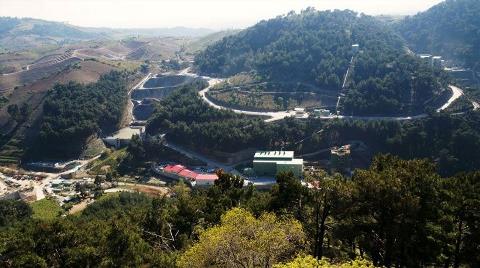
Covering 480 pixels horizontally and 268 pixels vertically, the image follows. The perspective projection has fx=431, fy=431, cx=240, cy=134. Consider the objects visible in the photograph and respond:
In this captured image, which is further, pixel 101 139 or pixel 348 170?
pixel 101 139

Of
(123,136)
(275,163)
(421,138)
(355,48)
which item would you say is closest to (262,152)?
(275,163)

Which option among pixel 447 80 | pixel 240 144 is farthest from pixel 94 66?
pixel 447 80

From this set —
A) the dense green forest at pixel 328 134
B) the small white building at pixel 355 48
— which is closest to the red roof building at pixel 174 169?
the dense green forest at pixel 328 134

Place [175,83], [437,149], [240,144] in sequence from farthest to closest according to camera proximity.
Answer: [175,83] → [240,144] → [437,149]

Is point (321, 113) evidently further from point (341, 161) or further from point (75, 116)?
point (75, 116)

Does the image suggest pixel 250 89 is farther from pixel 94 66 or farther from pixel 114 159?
pixel 94 66

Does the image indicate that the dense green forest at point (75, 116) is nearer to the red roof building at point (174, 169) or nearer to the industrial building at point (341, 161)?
the red roof building at point (174, 169)

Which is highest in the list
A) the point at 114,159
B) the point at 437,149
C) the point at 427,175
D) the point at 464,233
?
the point at 427,175
